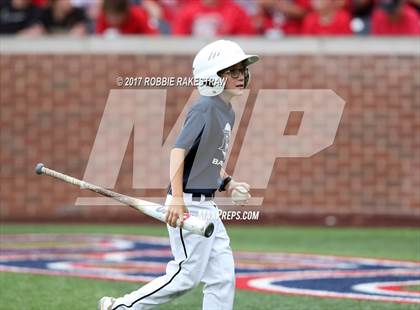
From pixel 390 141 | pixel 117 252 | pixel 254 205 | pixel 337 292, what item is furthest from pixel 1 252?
pixel 390 141

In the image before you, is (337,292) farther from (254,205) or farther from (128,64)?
(128,64)

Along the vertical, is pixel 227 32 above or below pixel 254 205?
above

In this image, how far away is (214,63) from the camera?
245 inches

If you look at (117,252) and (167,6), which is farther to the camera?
(167,6)

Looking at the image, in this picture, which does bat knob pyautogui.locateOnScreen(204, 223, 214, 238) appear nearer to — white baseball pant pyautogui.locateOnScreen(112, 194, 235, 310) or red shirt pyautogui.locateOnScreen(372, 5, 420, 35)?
white baseball pant pyautogui.locateOnScreen(112, 194, 235, 310)

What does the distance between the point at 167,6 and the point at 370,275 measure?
A: 7.25 m

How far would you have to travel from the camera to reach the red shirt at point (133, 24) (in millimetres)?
14453

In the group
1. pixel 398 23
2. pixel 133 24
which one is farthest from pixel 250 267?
pixel 133 24

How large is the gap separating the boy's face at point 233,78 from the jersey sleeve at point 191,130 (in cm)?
25

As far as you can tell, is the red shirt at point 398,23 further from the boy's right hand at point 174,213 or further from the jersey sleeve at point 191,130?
the boy's right hand at point 174,213

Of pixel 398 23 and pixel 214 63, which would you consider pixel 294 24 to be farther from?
pixel 214 63

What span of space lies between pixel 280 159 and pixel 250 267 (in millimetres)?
3917

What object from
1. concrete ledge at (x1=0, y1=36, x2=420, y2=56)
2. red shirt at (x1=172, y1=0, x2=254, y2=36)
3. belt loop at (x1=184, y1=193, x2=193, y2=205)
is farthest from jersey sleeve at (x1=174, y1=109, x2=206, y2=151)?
red shirt at (x1=172, y1=0, x2=254, y2=36)

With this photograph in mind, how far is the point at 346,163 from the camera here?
45.4ft
